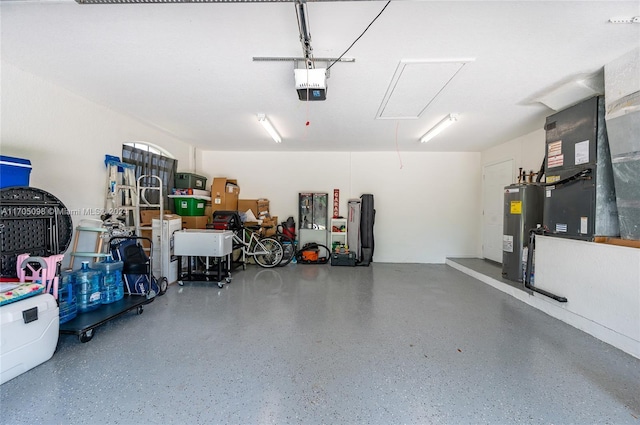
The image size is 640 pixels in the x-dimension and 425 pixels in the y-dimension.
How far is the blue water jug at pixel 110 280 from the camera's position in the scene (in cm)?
275

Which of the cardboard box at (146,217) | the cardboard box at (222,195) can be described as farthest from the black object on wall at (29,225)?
the cardboard box at (222,195)

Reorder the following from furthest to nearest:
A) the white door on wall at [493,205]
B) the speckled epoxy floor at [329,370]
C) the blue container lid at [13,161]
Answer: the white door on wall at [493,205]
the blue container lid at [13,161]
the speckled epoxy floor at [329,370]

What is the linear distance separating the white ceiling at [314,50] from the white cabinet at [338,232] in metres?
2.71

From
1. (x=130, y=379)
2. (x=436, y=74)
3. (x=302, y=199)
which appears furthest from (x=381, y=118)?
(x=130, y=379)

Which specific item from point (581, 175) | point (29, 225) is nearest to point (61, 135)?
point (29, 225)

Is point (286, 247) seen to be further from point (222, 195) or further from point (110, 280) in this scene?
point (110, 280)

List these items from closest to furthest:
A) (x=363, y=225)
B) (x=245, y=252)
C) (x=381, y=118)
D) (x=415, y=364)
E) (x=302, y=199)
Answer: (x=415, y=364) < (x=381, y=118) < (x=245, y=252) < (x=363, y=225) < (x=302, y=199)

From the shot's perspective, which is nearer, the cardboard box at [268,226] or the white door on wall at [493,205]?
the white door on wall at [493,205]

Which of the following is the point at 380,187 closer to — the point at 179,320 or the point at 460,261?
the point at 460,261

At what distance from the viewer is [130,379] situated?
5.98ft

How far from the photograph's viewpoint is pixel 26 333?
6.02 ft

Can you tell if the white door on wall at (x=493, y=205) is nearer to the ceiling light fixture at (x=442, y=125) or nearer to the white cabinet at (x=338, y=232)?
the ceiling light fixture at (x=442, y=125)

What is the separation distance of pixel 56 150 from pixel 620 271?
5898 millimetres

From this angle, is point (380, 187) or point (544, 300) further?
point (380, 187)
